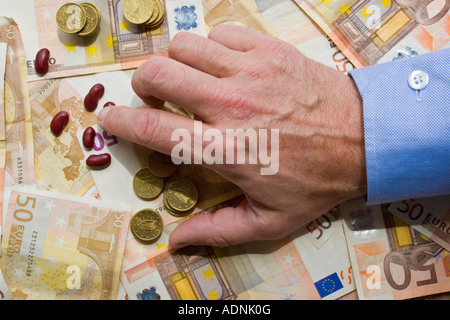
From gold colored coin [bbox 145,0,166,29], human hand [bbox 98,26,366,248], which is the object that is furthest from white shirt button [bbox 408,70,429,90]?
gold colored coin [bbox 145,0,166,29]

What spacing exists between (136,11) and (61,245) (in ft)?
2.66

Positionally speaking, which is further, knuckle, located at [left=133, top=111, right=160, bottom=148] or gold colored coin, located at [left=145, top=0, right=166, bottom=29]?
gold colored coin, located at [left=145, top=0, right=166, bottom=29]

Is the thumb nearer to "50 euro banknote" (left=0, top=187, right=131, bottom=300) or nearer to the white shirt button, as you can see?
"50 euro banknote" (left=0, top=187, right=131, bottom=300)

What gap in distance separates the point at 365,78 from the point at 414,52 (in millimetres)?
442

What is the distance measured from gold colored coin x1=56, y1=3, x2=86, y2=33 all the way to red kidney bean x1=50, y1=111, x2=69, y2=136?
10.8 inches

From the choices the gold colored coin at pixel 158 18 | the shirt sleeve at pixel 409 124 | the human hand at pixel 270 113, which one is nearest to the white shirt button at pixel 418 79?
the shirt sleeve at pixel 409 124

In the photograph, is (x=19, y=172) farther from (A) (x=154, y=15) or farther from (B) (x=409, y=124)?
(B) (x=409, y=124)

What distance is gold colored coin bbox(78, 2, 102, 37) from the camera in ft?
4.46

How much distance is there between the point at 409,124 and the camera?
975 millimetres

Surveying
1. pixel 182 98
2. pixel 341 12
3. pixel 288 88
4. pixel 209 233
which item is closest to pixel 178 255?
pixel 209 233

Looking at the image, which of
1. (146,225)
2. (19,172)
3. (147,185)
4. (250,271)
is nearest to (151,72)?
(147,185)

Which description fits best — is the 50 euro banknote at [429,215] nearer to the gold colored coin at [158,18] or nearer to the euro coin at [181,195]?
the euro coin at [181,195]

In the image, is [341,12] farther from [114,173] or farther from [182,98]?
[114,173]

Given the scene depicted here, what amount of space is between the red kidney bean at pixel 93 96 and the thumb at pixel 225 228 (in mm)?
490
